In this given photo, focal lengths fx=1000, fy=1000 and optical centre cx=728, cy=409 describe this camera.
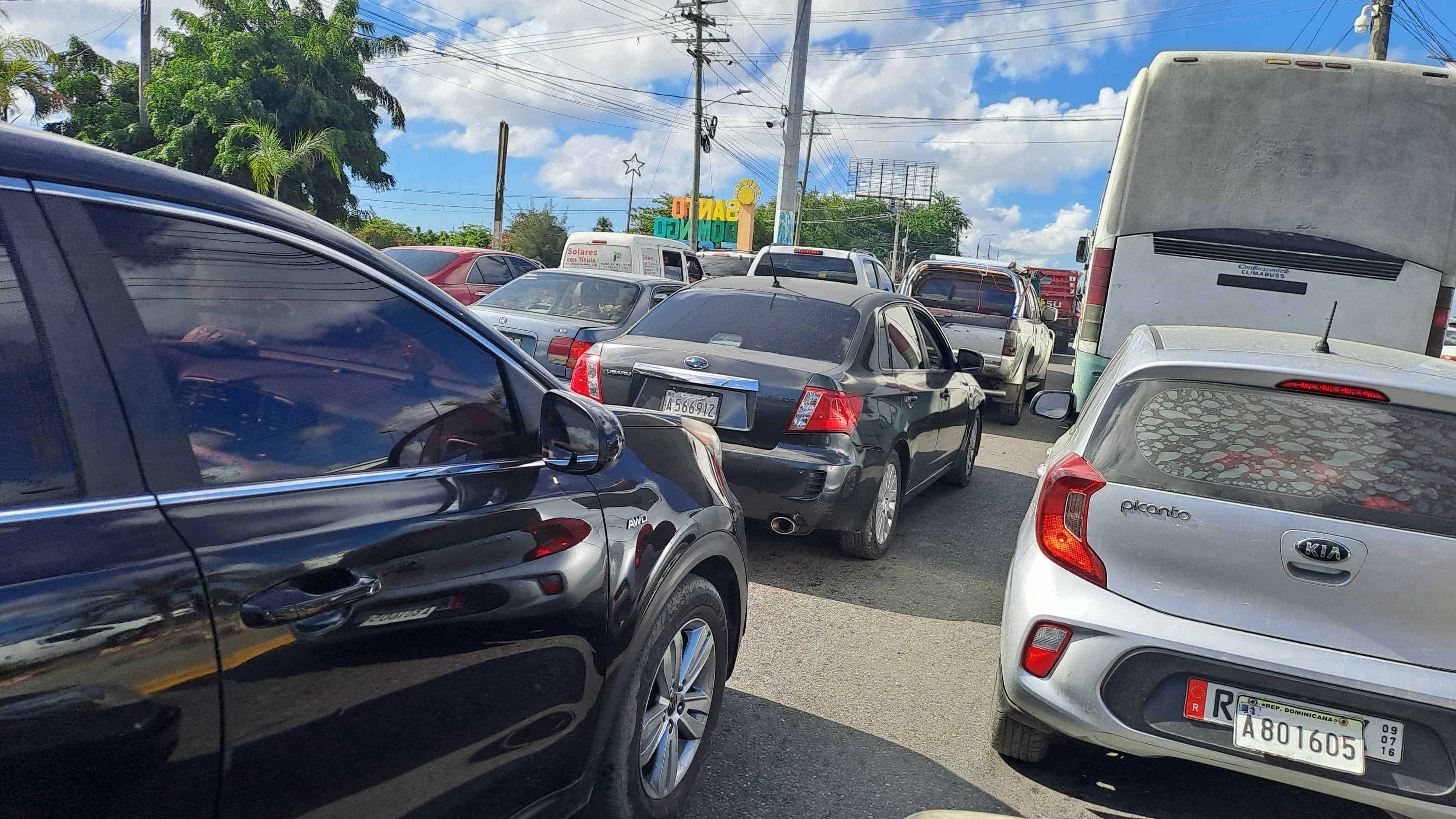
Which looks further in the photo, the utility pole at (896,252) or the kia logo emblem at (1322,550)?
the utility pole at (896,252)

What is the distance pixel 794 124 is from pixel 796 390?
2420 cm

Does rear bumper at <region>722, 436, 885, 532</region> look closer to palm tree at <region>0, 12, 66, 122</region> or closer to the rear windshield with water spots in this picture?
the rear windshield with water spots

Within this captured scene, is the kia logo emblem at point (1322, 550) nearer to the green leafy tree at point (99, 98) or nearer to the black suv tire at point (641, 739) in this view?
the black suv tire at point (641, 739)

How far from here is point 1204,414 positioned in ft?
10.6

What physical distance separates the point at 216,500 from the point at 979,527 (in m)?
6.03

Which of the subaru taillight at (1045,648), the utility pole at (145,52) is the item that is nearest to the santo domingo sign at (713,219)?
the utility pole at (145,52)

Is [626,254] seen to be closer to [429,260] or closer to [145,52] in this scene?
[429,260]

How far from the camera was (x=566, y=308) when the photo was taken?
9.48 meters

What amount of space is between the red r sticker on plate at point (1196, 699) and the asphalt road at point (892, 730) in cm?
59

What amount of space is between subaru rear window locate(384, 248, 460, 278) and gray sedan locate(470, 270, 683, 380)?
14.6 ft

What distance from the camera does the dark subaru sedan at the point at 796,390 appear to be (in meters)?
5.32

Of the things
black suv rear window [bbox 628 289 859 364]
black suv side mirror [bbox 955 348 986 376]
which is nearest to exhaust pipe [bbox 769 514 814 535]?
black suv rear window [bbox 628 289 859 364]

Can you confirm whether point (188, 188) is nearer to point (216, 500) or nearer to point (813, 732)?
point (216, 500)

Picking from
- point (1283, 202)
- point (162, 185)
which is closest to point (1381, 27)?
point (1283, 202)
